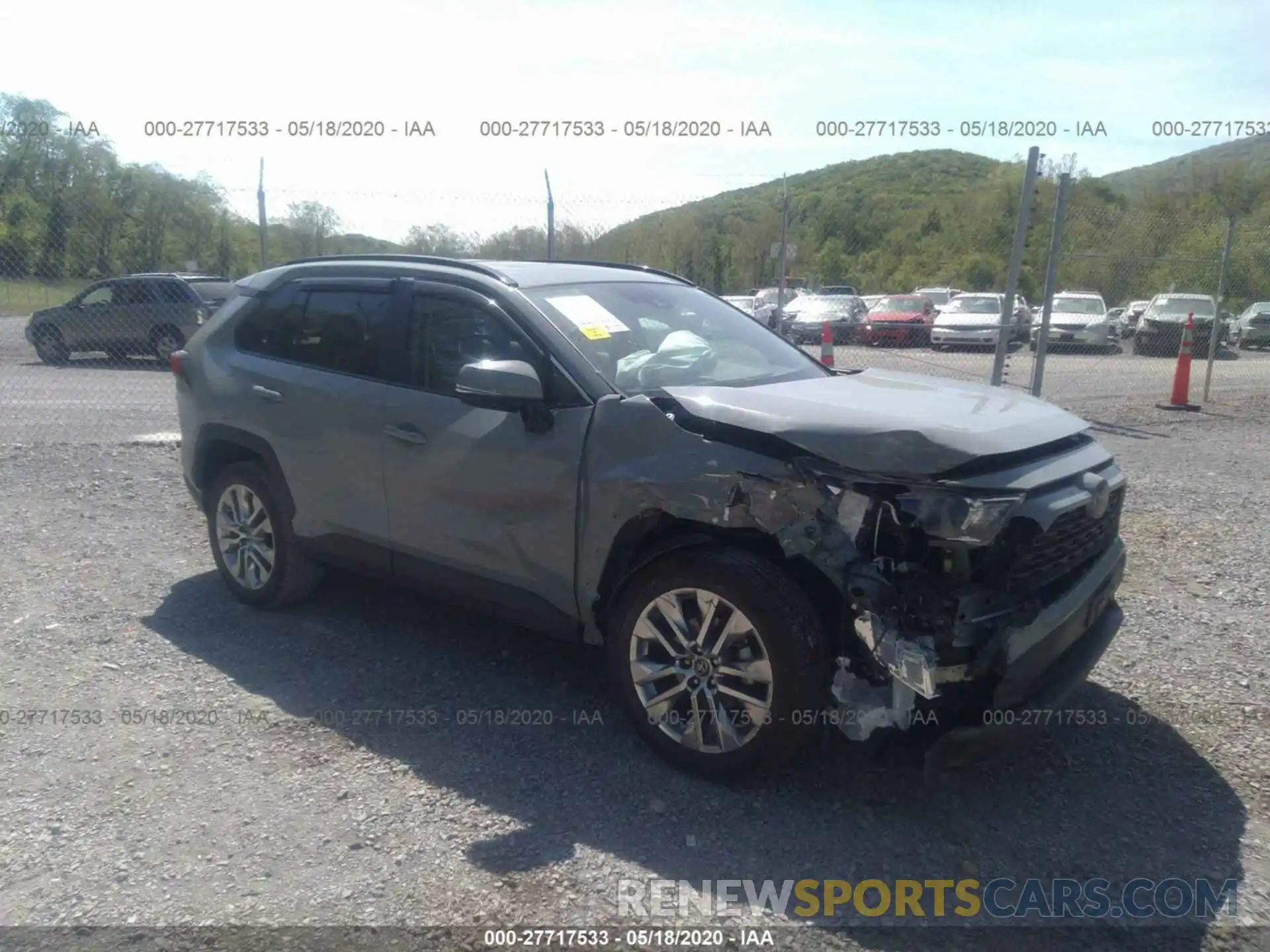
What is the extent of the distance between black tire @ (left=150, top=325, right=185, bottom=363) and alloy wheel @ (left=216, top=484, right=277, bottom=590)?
38.7 feet

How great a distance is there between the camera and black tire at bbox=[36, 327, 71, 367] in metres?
17.2

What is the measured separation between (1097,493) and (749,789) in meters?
1.63

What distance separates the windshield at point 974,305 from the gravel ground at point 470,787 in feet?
60.7

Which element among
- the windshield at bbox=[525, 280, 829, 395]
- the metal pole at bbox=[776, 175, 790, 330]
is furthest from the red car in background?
the windshield at bbox=[525, 280, 829, 395]

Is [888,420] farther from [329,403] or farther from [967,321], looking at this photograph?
[967,321]

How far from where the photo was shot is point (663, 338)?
4.38 meters

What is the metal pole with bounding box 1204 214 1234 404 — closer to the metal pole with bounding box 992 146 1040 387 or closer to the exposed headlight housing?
the metal pole with bounding box 992 146 1040 387

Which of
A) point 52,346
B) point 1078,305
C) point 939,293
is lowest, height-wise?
point 52,346

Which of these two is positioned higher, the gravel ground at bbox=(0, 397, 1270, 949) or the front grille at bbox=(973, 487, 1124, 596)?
the front grille at bbox=(973, 487, 1124, 596)

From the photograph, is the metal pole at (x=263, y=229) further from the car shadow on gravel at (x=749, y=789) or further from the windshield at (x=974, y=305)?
the windshield at (x=974, y=305)

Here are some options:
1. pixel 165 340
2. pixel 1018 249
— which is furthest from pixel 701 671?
pixel 165 340

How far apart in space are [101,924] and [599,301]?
2.92 meters

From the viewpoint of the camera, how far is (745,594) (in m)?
3.37

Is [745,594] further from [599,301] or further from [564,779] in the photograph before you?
[599,301]
